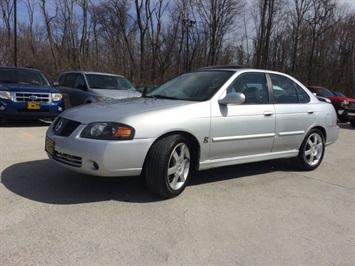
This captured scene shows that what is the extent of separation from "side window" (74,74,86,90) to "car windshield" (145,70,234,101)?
5859 mm

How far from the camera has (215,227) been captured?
3.55m

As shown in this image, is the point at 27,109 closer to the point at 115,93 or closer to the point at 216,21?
the point at 115,93

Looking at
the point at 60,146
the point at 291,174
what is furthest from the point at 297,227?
the point at 60,146

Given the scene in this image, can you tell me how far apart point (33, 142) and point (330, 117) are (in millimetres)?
5527

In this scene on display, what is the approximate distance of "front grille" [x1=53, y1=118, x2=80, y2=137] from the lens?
13.5 feet

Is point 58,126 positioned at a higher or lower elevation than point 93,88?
lower

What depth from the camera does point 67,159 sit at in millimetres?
4059

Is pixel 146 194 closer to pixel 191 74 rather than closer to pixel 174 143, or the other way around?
pixel 174 143

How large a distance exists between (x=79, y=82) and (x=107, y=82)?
2.79 ft

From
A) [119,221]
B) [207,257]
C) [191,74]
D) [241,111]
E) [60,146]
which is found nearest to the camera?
[207,257]

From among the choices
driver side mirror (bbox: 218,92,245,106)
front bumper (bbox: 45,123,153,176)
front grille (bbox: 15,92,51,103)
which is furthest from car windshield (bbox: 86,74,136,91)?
front bumper (bbox: 45,123,153,176)

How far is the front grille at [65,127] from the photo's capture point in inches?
162

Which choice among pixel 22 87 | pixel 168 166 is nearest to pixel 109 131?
pixel 168 166

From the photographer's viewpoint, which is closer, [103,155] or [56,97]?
[103,155]
